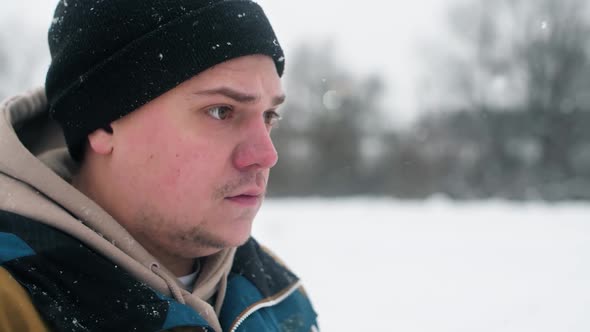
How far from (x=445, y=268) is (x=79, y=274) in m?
6.11

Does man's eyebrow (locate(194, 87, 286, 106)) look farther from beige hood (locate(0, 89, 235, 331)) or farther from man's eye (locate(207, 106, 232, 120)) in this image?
beige hood (locate(0, 89, 235, 331))

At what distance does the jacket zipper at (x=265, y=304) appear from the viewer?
154 cm

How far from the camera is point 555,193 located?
1695cm

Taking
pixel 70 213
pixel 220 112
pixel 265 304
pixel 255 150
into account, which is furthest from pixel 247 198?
pixel 70 213

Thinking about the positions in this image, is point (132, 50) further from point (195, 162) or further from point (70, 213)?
point (70, 213)

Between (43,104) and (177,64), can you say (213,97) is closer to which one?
(177,64)

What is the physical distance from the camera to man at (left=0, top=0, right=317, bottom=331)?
131 centimetres

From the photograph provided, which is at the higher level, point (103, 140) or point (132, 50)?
point (132, 50)

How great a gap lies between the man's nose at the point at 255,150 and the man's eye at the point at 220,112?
0.08 meters

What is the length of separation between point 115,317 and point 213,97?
0.65 m

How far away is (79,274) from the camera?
4.00 ft

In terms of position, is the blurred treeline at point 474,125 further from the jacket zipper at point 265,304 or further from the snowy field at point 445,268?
the jacket zipper at point 265,304

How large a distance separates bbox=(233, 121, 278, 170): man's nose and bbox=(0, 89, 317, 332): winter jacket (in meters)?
0.38

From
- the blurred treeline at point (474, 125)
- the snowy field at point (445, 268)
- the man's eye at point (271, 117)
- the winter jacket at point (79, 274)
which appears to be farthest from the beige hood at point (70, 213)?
the blurred treeline at point (474, 125)
